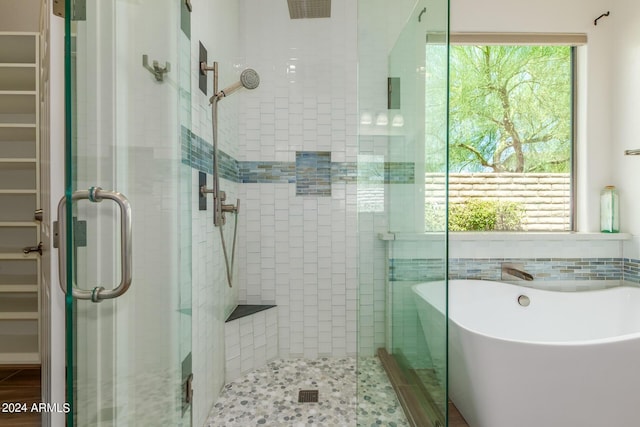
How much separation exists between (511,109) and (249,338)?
8.17 ft

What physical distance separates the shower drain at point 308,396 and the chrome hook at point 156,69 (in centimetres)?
175

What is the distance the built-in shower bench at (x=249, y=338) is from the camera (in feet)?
6.82

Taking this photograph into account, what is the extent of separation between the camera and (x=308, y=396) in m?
1.92

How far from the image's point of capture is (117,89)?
33.1 inches

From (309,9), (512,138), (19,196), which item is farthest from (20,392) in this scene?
(512,138)

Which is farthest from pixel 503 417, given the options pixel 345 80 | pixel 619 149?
pixel 345 80

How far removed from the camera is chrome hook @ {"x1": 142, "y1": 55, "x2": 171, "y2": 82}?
0.96 meters

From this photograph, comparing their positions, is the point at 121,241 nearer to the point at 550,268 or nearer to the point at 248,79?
the point at 248,79

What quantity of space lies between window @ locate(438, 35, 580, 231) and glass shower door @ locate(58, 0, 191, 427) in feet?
6.54

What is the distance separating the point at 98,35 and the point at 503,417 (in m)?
1.89

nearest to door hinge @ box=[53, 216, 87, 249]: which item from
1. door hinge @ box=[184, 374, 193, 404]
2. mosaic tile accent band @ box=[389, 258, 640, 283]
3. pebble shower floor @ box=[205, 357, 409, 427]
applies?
door hinge @ box=[184, 374, 193, 404]

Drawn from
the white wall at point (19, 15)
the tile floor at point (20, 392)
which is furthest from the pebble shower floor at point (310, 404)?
the white wall at point (19, 15)

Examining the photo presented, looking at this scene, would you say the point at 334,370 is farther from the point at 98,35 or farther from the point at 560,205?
the point at 98,35

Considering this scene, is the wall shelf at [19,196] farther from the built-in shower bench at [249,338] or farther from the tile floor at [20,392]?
the built-in shower bench at [249,338]
